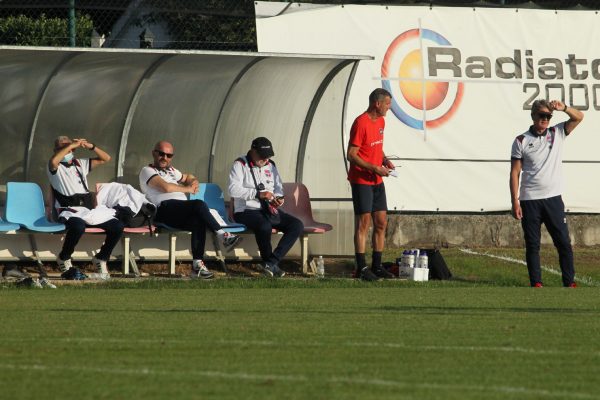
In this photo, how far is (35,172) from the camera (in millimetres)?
17047

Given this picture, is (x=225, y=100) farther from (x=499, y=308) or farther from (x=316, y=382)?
(x=316, y=382)

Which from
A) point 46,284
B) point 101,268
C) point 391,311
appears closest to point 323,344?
point 391,311

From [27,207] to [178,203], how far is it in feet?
5.86

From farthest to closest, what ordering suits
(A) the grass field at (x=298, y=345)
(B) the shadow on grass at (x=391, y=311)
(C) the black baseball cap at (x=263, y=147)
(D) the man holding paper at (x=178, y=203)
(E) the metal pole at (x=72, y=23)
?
(E) the metal pole at (x=72, y=23) < (C) the black baseball cap at (x=263, y=147) < (D) the man holding paper at (x=178, y=203) < (B) the shadow on grass at (x=391, y=311) < (A) the grass field at (x=298, y=345)

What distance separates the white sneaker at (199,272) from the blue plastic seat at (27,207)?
1.60 meters

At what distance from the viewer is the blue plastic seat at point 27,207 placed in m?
15.6

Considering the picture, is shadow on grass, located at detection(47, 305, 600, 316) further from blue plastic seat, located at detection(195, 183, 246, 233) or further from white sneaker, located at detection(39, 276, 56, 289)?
blue plastic seat, located at detection(195, 183, 246, 233)

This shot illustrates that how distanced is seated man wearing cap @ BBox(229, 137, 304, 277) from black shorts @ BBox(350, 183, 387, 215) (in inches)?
34.3

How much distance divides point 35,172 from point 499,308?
26.4ft

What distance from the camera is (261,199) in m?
16.1

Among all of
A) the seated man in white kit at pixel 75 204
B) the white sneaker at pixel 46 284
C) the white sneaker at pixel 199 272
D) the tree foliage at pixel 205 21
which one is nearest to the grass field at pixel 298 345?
the white sneaker at pixel 46 284

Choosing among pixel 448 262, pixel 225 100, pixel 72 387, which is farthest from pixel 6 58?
pixel 72 387

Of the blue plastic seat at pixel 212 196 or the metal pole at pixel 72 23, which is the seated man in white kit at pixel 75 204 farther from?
the metal pole at pixel 72 23

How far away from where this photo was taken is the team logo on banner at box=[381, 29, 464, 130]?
19.9 m
